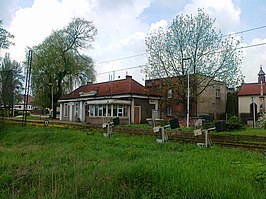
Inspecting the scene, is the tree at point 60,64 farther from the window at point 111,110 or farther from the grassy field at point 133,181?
the grassy field at point 133,181

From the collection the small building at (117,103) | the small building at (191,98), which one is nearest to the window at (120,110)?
the small building at (117,103)

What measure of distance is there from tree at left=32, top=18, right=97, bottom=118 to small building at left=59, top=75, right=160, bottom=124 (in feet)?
15.5

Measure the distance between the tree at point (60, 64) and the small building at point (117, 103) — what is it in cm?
472

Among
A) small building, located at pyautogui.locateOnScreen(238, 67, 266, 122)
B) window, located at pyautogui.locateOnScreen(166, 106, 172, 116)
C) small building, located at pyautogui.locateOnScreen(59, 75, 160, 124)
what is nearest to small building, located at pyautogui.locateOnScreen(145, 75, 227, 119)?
window, located at pyautogui.locateOnScreen(166, 106, 172, 116)

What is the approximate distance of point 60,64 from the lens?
4459 cm

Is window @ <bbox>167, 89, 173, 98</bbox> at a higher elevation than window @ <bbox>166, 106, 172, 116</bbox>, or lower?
higher

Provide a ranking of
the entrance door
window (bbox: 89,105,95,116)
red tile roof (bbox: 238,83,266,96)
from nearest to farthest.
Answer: the entrance door
window (bbox: 89,105,95,116)
red tile roof (bbox: 238,83,266,96)

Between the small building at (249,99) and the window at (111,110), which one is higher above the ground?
the small building at (249,99)

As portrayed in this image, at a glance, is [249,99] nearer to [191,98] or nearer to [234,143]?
[191,98]

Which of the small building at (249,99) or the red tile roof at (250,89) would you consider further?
the red tile roof at (250,89)

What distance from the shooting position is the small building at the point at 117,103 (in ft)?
112

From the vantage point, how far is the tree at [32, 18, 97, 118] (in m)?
44.2

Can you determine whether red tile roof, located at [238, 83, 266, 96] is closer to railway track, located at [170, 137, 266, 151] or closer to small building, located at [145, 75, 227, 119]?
small building, located at [145, 75, 227, 119]

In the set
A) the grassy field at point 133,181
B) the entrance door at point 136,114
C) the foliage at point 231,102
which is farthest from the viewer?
the foliage at point 231,102
